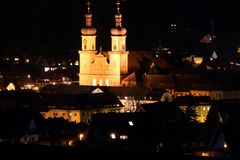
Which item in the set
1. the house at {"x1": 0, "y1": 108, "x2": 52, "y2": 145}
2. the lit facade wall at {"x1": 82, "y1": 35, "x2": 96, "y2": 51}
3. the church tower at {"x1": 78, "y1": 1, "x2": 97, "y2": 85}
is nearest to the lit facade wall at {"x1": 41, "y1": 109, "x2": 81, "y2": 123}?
the house at {"x1": 0, "y1": 108, "x2": 52, "y2": 145}

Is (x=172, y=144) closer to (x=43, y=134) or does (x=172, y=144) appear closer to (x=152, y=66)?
(x=43, y=134)

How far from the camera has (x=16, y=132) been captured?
3725 centimetres

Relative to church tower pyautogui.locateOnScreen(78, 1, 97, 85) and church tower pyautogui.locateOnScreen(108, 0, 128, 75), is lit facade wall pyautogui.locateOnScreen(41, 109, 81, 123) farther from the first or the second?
church tower pyautogui.locateOnScreen(78, 1, 97, 85)

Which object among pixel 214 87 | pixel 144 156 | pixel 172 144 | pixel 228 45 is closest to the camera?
pixel 144 156

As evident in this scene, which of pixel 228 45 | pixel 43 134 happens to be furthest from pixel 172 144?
pixel 228 45

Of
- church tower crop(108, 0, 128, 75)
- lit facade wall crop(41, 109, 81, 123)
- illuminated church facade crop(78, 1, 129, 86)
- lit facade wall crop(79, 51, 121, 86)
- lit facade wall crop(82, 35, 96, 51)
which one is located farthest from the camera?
lit facade wall crop(82, 35, 96, 51)

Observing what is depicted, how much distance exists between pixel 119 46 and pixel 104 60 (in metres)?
1.61

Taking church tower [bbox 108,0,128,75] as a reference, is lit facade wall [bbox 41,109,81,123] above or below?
below

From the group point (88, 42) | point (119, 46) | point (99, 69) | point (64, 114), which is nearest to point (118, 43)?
point (119, 46)

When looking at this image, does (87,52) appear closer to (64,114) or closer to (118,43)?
(118,43)

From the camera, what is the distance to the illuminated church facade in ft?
197

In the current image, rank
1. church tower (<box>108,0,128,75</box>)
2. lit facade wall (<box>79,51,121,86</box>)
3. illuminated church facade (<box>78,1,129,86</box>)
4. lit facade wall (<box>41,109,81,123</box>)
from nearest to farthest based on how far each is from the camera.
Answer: lit facade wall (<box>41,109,81,123</box>) → church tower (<box>108,0,128,75</box>) → illuminated church facade (<box>78,1,129,86</box>) → lit facade wall (<box>79,51,121,86</box>)

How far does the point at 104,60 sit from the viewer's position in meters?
61.2

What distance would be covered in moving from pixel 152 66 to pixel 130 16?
101 feet
